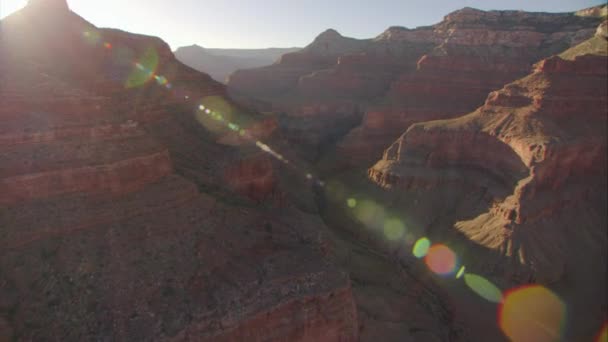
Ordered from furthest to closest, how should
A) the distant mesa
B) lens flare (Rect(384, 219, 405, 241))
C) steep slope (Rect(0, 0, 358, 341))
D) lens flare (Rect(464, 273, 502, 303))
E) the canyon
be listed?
1. lens flare (Rect(384, 219, 405, 241))
2. the distant mesa
3. lens flare (Rect(464, 273, 502, 303))
4. the canyon
5. steep slope (Rect(0, 0, 358, 341))

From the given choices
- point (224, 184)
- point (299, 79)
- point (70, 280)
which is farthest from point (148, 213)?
point (299, 79)

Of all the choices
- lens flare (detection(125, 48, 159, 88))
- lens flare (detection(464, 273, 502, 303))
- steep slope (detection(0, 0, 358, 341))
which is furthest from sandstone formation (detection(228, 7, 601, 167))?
steep slope (detection(0, 0, 358, 341))

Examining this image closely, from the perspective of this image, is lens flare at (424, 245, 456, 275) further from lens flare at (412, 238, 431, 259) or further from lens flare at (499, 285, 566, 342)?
lens flare at (499, 285, 566, 342)

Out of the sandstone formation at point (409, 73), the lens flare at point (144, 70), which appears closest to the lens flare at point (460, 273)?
the sandstone formation at point (409, 73)

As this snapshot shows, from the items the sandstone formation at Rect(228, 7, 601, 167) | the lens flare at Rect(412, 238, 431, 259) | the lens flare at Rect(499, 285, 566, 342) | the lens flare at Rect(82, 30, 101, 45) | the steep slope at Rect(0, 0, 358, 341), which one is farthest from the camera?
the sandstone formation at Rect(228, 7, 601, 167)

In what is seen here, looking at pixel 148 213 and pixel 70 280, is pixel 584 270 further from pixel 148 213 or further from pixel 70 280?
pixel 70 280

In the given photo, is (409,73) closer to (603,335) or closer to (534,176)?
(534,176)
